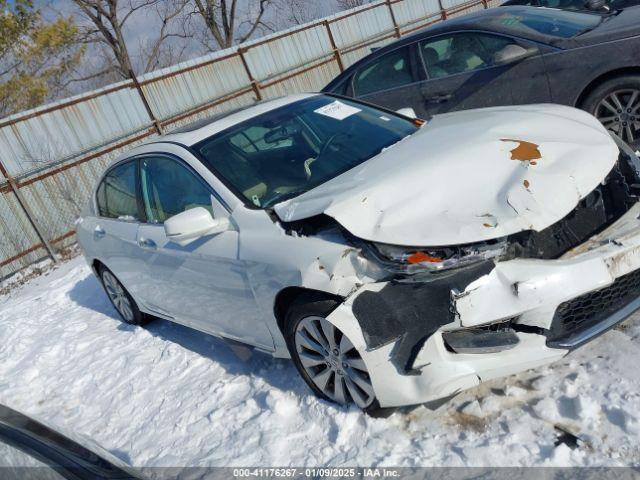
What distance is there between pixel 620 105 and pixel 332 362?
12.3ft

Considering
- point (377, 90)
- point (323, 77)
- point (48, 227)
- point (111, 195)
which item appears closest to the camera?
point (111, 195)

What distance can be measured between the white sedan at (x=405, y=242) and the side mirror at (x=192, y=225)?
0.5 inches

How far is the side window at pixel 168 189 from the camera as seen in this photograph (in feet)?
12.6

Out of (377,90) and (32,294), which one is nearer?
(377,90)

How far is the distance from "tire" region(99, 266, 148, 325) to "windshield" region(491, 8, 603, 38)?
4.42m

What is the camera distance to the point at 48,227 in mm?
9586

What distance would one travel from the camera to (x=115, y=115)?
11023 millimetres

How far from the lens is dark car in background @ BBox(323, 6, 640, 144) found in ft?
17.1

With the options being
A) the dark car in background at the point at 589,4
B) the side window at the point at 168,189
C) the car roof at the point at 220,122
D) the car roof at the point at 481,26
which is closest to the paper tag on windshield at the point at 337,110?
the car roof at the point at 220,122

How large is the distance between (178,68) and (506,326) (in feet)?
36.1

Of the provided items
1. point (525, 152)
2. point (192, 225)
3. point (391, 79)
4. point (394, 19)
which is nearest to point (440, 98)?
point (391, 79)

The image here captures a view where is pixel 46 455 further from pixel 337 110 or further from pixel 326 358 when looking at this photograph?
pixel 337 110

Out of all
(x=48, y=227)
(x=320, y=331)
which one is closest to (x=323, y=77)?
(x=48, y=227)

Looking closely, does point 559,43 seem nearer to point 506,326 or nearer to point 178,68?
point 506,326
